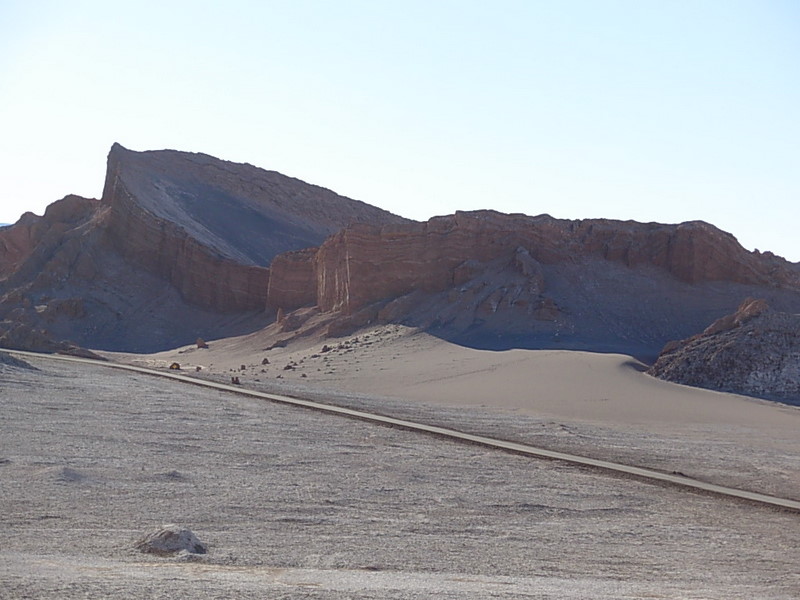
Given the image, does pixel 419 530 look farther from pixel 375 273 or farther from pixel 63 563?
pixel 375 273

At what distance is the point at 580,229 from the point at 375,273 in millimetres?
8126

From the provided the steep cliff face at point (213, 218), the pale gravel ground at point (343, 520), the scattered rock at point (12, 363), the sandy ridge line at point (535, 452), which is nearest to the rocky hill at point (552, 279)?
the sandy ridge line at point (535, 452)

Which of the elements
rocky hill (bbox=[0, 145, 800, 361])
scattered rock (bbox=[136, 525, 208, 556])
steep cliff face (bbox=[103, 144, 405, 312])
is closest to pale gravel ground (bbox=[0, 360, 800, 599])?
scattered rock (bbox=[136, 525, 208, 556])

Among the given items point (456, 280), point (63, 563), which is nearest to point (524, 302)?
point (456, 280)

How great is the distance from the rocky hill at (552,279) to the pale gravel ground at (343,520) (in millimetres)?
17325

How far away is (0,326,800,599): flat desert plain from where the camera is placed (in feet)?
26.6

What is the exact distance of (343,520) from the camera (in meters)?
10.9

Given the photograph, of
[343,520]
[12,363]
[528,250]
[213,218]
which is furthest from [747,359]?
[213,218]

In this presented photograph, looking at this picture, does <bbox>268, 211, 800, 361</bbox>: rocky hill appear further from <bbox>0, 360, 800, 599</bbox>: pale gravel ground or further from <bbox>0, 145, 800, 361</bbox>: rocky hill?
<bbox>0, 360, 800, 599</bbox>: pale gravel ground

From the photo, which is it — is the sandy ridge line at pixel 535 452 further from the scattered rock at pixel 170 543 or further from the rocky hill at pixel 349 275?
the rocky hill at pixel 349 275

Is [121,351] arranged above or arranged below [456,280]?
below

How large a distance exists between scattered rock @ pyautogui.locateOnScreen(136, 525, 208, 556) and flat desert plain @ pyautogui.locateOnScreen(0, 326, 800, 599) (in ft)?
0.56

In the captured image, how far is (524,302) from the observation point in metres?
35.9

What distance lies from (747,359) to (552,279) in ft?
36.0
